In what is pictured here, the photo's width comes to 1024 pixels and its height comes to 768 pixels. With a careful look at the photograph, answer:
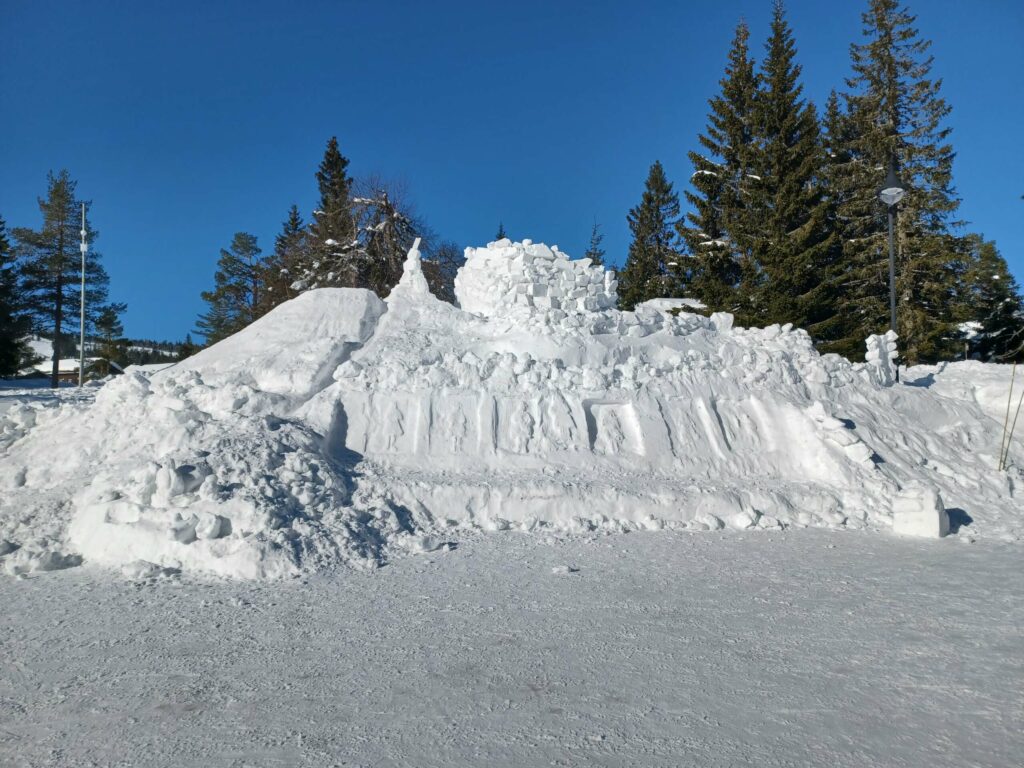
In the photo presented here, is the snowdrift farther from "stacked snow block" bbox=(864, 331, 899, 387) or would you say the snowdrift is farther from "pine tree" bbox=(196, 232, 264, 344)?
"pine tree" bbox=(196, 232, 264, 344)

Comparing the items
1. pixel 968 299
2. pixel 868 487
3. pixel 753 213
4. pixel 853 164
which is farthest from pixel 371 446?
pixel 968 299

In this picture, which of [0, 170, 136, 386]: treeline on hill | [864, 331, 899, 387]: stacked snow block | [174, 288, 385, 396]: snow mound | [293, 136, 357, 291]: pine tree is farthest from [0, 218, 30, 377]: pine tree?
[864, 331, 899, 387]: stacked snow block

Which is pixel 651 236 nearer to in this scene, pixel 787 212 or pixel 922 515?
pixel 787 212

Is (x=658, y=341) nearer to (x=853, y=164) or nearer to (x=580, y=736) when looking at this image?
(x=580, y=736)

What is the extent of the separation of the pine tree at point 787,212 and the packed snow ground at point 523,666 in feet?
52.0

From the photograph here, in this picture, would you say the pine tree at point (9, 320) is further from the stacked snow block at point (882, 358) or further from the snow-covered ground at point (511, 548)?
the stacked snow block at point (882, 358)

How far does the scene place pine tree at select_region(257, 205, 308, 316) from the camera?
95.8 feet

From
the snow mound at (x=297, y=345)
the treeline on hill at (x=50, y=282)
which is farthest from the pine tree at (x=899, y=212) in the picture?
the treeline on hill at (x=50, y=282)

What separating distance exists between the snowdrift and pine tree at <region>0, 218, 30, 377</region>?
18732 mm

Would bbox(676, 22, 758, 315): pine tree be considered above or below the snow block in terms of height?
above

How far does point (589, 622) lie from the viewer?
5527 millimetres

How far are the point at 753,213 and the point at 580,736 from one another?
2263cm

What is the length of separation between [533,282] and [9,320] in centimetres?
2303

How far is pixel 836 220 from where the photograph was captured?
23.9 m
